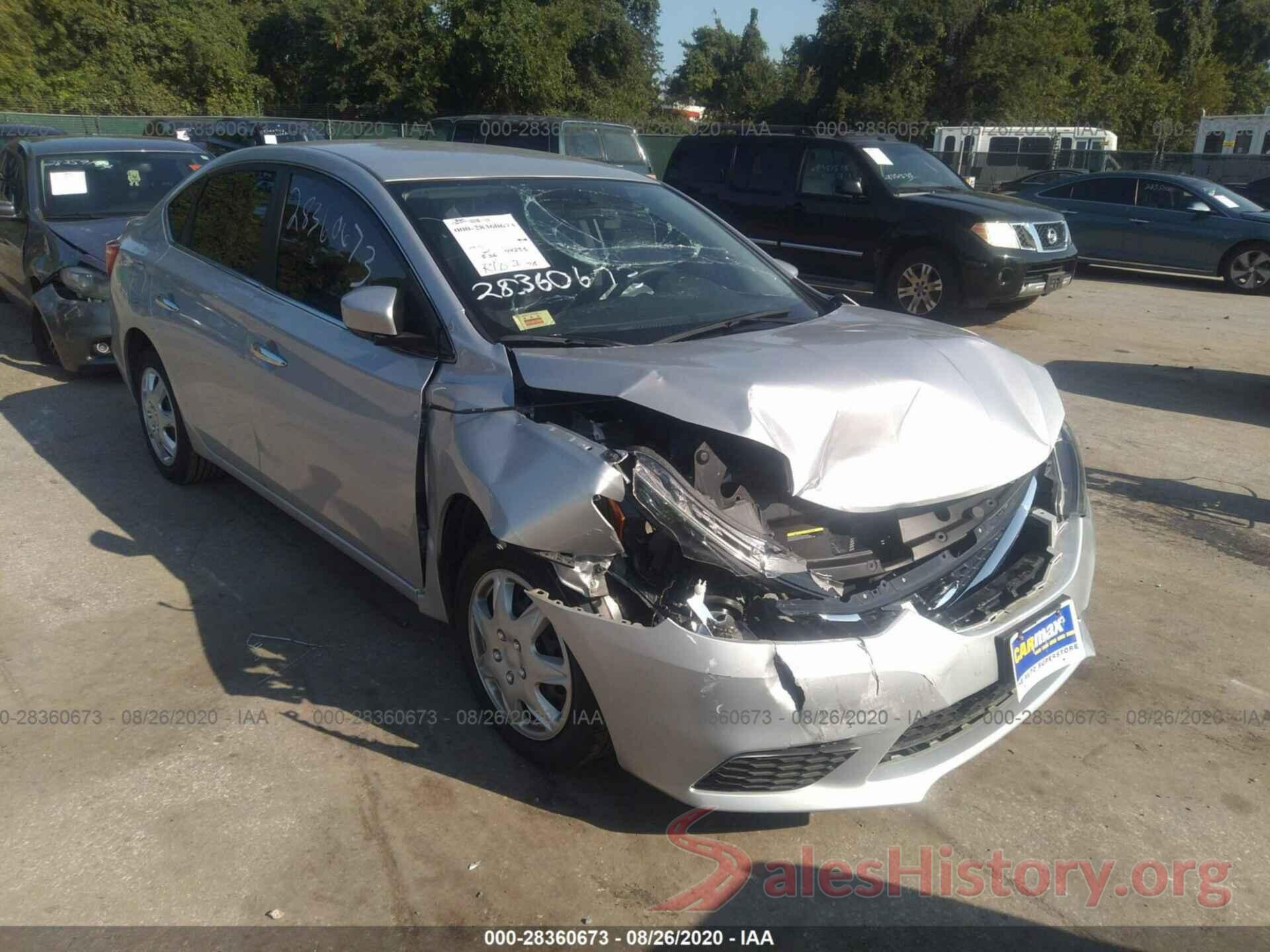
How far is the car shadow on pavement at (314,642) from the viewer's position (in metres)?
3.23

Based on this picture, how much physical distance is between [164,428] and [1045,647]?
14.5 ft

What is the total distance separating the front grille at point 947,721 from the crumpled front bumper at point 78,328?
20.4 ft

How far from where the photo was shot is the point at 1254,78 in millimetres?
50719

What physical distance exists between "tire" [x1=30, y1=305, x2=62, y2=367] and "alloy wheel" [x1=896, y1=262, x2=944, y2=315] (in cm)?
749

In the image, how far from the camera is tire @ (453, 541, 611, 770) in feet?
9.59

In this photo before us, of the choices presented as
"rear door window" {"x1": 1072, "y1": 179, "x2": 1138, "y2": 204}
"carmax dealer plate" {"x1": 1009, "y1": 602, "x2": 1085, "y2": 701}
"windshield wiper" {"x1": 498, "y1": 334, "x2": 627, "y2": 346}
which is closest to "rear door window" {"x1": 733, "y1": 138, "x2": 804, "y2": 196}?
"rear door window" {"x1": 1072, "y1": 179, "x2": 1138, "y2": 204}

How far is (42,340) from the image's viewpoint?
770cm

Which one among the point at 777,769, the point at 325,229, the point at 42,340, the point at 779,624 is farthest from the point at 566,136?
the point at 777,769

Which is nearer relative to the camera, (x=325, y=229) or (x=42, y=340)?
(x=325, y=229)

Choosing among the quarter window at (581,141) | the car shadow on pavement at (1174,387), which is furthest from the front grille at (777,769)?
the quarter window at (581,141)

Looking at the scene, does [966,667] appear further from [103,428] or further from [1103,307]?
[1103,307]

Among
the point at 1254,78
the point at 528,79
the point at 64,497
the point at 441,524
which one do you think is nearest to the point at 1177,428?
the point at 441,524

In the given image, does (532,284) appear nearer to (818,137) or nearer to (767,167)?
(818,137)

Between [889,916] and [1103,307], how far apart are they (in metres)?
11.1
